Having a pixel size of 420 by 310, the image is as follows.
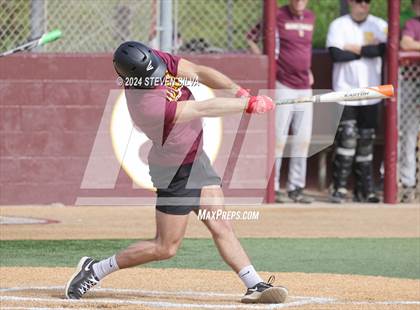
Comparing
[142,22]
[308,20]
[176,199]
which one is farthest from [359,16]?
[176,199]

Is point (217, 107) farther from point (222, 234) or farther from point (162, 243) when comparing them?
point (162, 243)

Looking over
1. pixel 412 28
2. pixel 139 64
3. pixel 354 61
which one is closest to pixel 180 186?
pixel 139 64

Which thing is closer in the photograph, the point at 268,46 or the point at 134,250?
the point at 134,250

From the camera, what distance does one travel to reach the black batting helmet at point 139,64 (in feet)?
22.9

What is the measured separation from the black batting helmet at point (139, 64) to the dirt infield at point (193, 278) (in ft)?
4.83

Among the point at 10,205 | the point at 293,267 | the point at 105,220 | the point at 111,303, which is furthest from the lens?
the point at 10,205

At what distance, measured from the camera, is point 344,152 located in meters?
13.7

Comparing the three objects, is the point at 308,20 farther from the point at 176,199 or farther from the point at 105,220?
the point at 176,199

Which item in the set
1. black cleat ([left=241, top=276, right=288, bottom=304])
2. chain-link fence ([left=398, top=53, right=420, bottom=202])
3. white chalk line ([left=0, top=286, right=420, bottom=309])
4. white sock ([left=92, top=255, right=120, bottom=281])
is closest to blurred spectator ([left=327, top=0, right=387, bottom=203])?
chain-link fence ([left=398, top=53, right=420, bottom=202])

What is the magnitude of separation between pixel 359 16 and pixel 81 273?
23.3 ft

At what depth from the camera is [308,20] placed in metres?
13.6

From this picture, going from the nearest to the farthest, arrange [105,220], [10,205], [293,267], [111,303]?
[111,303] < [293,267] < [105,220] < [10,205]

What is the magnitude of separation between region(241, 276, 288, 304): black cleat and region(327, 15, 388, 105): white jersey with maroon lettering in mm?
6545

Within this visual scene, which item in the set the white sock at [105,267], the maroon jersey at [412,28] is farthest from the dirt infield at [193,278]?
the maroon jersey at [412,28]
